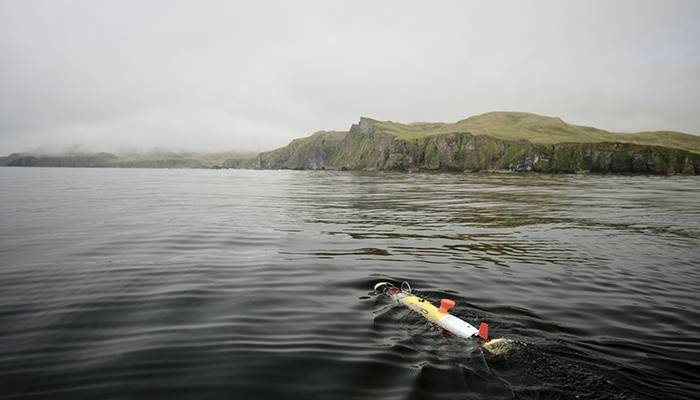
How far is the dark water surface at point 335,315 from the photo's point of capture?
24.0 feet

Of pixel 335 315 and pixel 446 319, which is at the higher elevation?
pixel 446 319

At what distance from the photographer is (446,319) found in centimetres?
961

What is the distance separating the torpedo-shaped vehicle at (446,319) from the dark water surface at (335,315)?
30 centimetres

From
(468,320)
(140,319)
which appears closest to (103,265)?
(140,319)

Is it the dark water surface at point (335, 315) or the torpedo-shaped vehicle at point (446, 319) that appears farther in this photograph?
the torpedo-shaped vehicle at point (446, 319)

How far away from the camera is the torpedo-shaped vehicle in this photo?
27.6ft

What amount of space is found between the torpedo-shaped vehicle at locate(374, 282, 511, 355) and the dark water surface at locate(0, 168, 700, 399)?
0.98 ft

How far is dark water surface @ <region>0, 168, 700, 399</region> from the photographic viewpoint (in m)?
7.31

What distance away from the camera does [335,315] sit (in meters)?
10.8

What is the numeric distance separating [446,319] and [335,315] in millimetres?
3230

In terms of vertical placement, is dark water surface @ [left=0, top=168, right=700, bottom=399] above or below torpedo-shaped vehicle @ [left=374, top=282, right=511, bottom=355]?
below

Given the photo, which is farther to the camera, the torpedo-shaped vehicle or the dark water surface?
the torpedo-shaped vehicle

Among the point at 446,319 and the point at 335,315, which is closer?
the point at 446,319

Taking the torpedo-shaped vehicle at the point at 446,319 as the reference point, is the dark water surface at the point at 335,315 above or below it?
below
